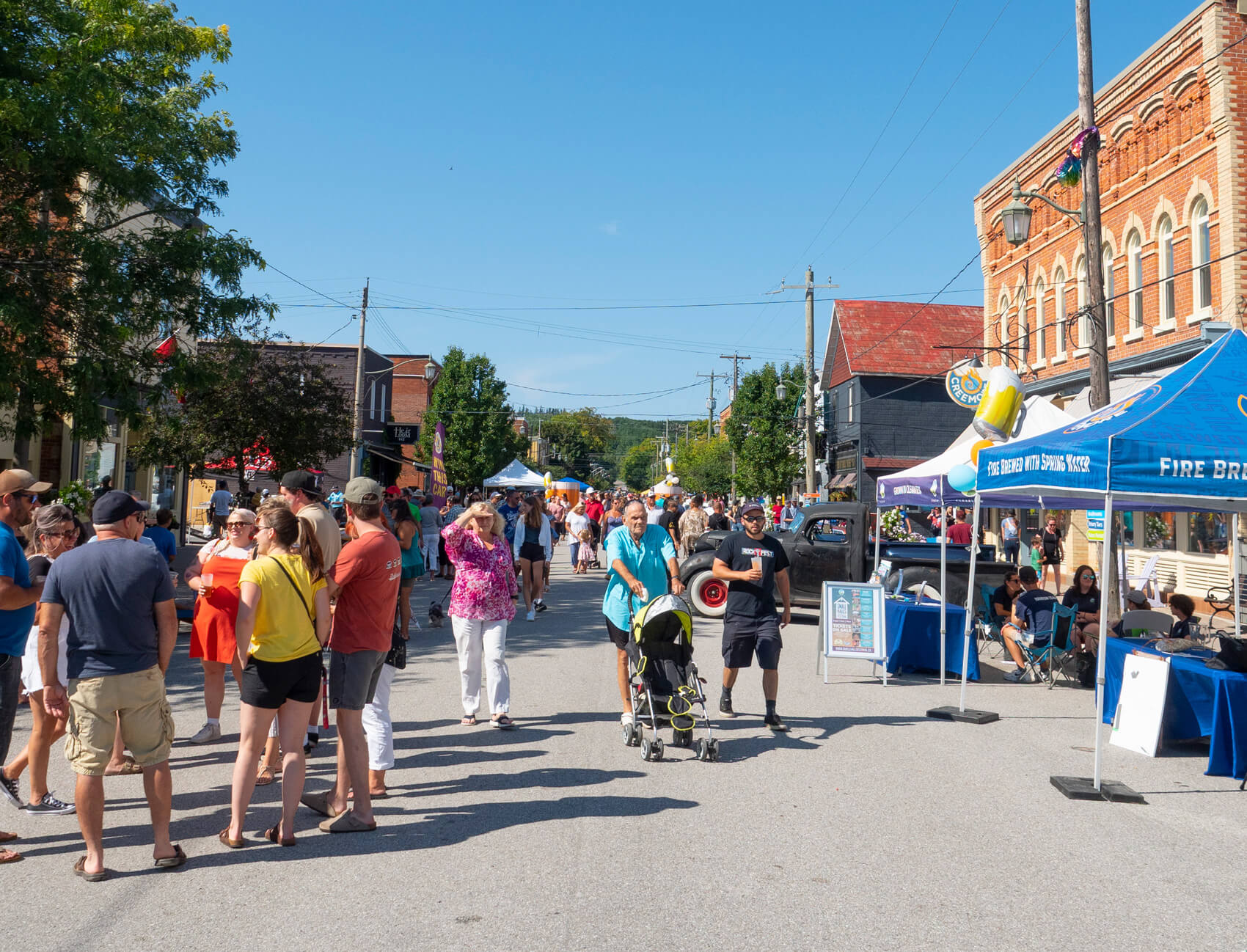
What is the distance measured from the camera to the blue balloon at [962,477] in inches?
464

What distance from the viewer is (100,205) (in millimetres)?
12328

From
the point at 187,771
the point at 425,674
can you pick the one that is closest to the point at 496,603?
the point at 187,771

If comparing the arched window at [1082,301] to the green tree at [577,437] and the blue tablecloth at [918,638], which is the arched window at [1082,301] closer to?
the blue tablecloth at [918,638]

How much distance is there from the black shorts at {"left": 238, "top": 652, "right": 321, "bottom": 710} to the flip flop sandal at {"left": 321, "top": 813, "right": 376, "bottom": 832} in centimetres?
72

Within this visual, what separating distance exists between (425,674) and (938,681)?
5.63 meters

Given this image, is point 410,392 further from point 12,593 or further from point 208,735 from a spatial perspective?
point 12,593

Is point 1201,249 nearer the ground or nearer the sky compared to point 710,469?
nearer the sky

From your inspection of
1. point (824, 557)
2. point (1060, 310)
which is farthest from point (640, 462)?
point (824, 557)

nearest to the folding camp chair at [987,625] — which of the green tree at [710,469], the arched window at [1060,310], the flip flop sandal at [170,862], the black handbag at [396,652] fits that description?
the black handbag at [396,652]

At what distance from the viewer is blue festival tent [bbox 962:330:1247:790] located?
7.04m

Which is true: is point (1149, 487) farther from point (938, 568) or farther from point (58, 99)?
point (58, 99)

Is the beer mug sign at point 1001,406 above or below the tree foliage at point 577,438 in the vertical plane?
below

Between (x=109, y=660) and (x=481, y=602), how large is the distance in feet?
10.9

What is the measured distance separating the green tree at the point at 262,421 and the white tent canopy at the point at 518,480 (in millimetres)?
14777
